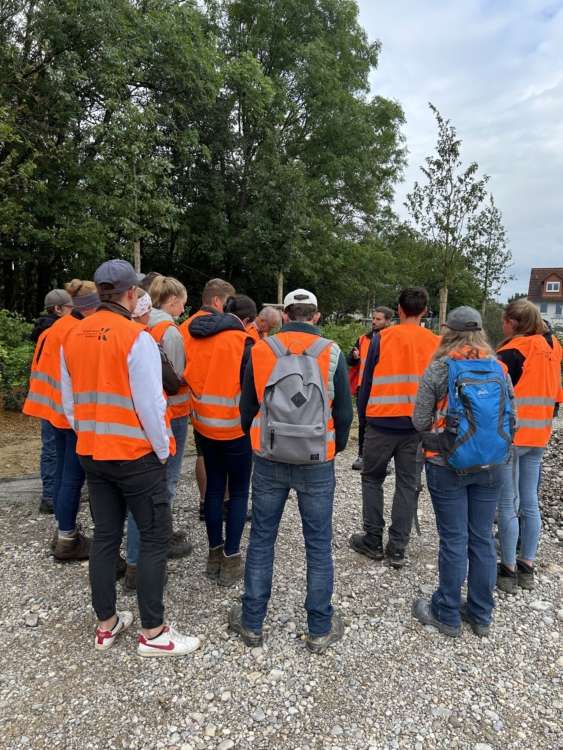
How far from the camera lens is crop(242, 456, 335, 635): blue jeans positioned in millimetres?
2844

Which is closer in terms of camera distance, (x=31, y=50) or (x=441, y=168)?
(x=31, y=50)

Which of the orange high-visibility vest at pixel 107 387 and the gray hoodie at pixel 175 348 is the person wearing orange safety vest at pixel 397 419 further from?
the orange high-visibility vest at pixel 107 387

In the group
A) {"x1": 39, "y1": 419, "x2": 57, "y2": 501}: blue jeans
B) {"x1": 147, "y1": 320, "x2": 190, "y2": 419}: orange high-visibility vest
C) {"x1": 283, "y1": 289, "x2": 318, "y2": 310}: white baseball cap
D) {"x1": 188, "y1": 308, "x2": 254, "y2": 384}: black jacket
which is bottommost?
{"x1": 39, "y1": 419, "x2": 57, "y2": 501}: blue jeans

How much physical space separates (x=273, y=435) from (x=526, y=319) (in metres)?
2.24

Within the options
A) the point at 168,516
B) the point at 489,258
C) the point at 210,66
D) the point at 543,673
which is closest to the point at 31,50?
the point at 210,66

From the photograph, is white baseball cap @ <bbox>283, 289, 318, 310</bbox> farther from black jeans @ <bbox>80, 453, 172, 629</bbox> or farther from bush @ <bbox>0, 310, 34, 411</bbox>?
bush @ <bbox>0, 310, 34, 411</bbox>

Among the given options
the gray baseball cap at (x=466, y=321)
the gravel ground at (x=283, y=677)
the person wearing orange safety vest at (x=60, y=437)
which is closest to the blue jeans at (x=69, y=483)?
the person wearing orange safety vest at (x=60, y=437)

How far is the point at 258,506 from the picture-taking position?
292 centimetres

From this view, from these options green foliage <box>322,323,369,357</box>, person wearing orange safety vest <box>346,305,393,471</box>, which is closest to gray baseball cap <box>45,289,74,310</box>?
person wearing orange safety vest <box>346,305,393,471</box>

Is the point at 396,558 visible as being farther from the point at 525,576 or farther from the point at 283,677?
the point at 283,677

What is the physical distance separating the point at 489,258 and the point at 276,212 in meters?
10.5

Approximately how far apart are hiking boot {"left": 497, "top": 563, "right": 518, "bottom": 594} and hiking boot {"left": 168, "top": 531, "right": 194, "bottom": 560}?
2.52 metres

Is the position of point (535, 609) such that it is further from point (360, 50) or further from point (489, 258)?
point (360, 50)

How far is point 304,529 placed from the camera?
2967 mm
